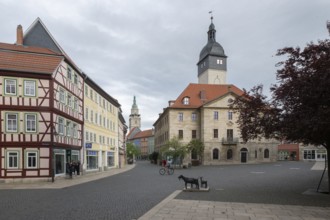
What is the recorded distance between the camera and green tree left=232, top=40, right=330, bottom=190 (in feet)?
45.3

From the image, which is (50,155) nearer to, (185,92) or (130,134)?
(185,92)

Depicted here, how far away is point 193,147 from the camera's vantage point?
57312 millimetres

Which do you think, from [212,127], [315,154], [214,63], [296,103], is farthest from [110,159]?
[315,154]

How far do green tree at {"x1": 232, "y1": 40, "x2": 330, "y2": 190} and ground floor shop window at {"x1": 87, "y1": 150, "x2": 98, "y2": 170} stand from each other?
24.6m

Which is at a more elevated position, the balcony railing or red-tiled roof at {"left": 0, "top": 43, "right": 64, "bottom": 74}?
red-tiled roof at {"left": 0, "top": 43, "right": 64, "bottom": 74}

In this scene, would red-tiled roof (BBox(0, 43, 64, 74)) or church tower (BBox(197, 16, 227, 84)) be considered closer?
red-tiled roof (BBox(0, 43, 64, 74))

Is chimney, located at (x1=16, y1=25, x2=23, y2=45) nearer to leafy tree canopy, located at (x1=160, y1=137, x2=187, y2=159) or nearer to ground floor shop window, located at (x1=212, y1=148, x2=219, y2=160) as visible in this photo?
leafy tree canopy, located at (x1=160, y1=137, x2=187, y2=159)

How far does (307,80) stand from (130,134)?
585ft

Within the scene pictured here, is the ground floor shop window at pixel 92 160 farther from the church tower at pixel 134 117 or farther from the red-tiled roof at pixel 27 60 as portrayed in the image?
the church tower at pixel 134 117

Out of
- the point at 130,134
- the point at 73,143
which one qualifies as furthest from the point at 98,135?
the point at 130,134

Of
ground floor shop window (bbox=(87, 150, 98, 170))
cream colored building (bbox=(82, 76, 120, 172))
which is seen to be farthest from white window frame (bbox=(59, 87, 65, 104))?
ground floor shop window (bbox=(87, 150, 98, 170))

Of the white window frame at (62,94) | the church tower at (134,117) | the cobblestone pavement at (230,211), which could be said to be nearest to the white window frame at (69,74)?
the white window frame at (62,94)

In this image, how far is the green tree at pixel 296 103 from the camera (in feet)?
45.3

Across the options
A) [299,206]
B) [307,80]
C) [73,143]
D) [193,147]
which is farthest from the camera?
[193,147]
